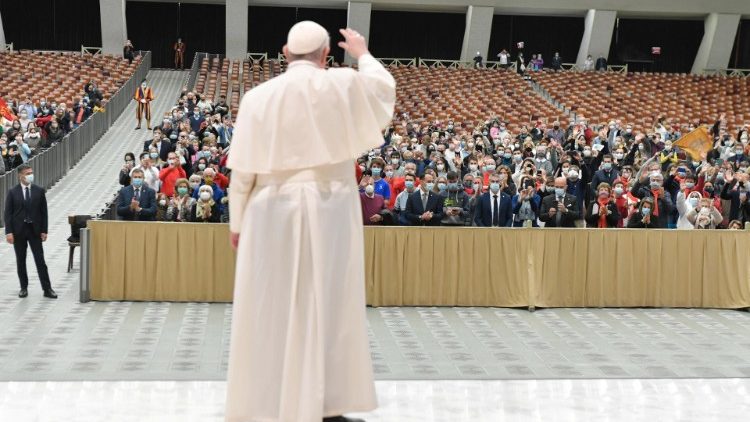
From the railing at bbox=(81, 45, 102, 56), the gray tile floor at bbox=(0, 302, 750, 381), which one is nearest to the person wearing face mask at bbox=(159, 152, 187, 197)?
the gray tile floor at bbox=(0, 302, 750, 381)

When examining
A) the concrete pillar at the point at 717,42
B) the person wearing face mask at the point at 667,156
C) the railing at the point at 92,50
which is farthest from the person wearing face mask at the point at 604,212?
the concrete pillar at the point at 717,42

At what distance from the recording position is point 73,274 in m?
14.3

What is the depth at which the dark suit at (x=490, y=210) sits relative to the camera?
1344 cm

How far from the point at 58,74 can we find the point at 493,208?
79.6ft

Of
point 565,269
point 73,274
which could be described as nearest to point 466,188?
point 565,269

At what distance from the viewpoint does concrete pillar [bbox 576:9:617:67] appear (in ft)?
142

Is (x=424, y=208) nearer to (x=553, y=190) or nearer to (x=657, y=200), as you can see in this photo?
(x=553, y=190)

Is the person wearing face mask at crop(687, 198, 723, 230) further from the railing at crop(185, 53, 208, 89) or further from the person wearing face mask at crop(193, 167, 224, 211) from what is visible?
the railing at crop(185, 53, 208, 89)

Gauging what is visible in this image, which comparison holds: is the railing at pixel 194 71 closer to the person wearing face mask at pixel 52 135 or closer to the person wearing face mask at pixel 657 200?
the person wearing face mask at pixel 52 135

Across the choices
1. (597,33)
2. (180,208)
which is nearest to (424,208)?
(180,208)

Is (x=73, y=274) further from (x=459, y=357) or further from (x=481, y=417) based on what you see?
(x=481, y=417)

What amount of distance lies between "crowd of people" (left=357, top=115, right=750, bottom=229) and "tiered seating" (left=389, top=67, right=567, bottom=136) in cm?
937

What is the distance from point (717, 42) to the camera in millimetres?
44406

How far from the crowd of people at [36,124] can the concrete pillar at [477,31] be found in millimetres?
18635
